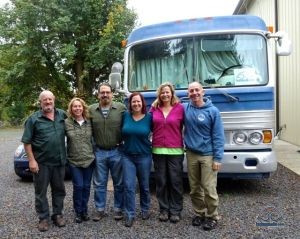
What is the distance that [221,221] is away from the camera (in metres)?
5.10

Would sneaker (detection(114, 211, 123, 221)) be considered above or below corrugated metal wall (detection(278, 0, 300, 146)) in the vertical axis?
below

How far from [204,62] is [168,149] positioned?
1.80 meters

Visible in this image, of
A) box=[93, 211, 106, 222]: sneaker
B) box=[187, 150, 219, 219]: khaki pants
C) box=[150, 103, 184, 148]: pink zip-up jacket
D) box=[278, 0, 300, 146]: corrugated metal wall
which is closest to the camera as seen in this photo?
Answer: box=[187, 150, 219, 219]: khaki pants

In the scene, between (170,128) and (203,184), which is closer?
(203,184)

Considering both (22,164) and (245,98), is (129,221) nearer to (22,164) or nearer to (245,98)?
(245,98)

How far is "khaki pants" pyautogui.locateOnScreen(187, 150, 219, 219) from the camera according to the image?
4816mm

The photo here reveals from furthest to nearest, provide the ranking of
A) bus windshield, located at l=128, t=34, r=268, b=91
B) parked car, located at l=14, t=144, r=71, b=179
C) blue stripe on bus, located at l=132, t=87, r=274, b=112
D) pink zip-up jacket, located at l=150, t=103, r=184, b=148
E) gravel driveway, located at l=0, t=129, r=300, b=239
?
parked car, located at l=14, t=144, r=71, b=179, bus windshield, located at l=128, t=34, r=268, b=91, blue stripe on bus, located at l=132, t=87, r=274, b=112, pink zip-up jacket, located at l=150, t=103, r=184, b=148, gravel driveway, located at l=0, t=129, r=300, b=239

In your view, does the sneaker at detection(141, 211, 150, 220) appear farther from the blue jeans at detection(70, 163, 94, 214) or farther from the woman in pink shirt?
the blue jeans at detection(70, 163, 94, 214)

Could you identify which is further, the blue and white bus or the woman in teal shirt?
the blue and white bus

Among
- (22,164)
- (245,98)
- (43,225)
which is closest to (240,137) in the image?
(245,98)

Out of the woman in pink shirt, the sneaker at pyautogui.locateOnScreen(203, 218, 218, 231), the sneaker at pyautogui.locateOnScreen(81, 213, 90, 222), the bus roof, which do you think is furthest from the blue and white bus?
the sneaker at pyautogui.locateOnScreen(81, 213, 90, 222)

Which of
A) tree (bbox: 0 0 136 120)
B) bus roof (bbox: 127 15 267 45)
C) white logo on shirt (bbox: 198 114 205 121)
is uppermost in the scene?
tree (bbox: 0 0 136 120)

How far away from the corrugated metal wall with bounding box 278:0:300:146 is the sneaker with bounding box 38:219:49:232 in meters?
9.61

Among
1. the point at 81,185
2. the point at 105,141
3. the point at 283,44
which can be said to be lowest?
the point at 81,185
